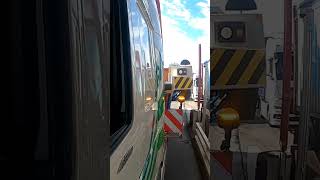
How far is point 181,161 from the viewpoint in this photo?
356 inches

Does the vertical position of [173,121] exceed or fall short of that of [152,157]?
Result: it falls short

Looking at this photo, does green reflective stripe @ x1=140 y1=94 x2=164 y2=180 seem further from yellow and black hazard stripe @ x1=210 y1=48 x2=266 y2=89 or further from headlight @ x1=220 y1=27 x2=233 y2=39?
headlight @ x1=220 y1=27 x2=233 y2=39

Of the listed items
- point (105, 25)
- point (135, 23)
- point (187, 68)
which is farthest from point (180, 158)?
point (187, 68)

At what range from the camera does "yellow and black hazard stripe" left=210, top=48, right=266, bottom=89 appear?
8.18 feet

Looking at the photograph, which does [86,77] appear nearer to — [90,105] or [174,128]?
[90,105]

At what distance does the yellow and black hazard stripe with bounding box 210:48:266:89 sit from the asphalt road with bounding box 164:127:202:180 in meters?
5.08

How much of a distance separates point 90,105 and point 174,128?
10.2m

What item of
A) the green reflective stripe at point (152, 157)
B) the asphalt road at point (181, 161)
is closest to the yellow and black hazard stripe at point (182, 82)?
the asphalt road at point (181, 161)

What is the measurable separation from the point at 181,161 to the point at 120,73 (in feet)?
22.4

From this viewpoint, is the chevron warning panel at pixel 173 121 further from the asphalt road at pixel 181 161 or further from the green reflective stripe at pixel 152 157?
the green reflective stripe at pixel 152 157

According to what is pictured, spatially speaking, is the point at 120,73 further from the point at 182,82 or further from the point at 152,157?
the point at 182,82

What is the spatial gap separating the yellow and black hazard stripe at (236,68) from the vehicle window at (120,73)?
47 cm

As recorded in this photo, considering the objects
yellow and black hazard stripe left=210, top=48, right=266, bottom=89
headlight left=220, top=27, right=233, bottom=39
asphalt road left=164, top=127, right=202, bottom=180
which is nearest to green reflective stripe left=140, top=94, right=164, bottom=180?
yellow and black hazard stripe left=210, top=48, right=266, bottom=89

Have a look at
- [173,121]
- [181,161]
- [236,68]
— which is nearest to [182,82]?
[173,121]
